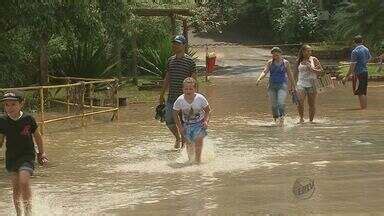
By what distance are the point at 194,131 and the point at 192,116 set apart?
20 centimetres

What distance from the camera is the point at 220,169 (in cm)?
869

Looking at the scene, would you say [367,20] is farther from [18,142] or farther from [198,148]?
[18,142]

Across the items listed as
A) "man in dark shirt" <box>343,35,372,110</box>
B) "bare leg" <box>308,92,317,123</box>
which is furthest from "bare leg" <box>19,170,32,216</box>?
"man in dark shirt" <box>343,35,372,110</box>

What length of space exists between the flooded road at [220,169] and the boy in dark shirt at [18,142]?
30cm

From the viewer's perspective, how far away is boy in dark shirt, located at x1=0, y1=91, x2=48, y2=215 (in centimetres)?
A: 656

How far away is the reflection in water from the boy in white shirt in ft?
0.86

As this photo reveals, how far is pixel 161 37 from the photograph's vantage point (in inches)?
1038

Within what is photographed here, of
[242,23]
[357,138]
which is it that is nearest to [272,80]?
[357,138]

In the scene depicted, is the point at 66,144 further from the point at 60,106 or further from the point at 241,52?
the point at 241,52

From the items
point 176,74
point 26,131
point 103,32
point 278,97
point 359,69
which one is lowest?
point 278,97

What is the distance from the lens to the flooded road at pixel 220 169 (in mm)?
6805

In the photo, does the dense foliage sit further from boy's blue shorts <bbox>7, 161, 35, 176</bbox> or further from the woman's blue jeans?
boy's blue shorts <bbox>7, 161, 35, 176</bbox>

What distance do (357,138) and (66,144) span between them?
15.2 ft

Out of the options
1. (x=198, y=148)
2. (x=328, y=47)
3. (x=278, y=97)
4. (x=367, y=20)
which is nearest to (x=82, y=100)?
(x=278, y=97)
